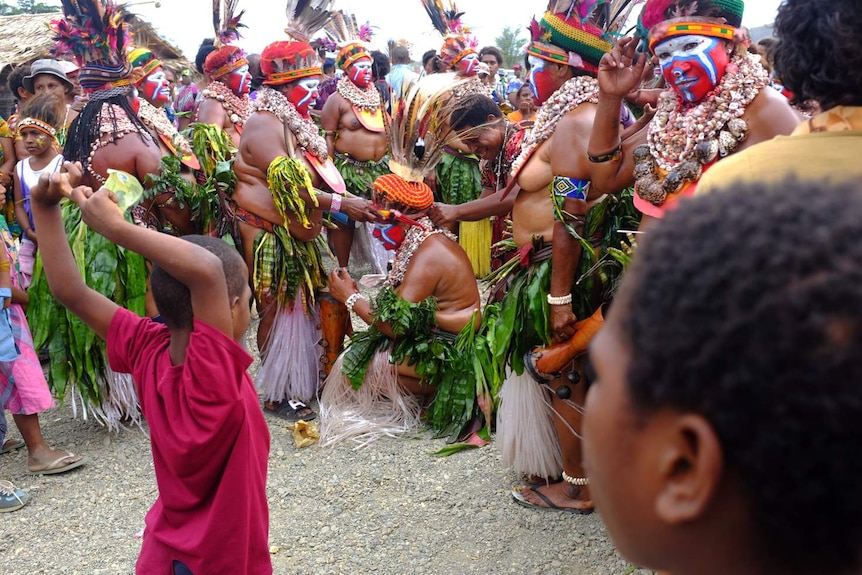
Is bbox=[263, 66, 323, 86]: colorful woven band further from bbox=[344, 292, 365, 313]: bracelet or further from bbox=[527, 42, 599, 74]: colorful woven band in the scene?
bbox=[527, 42, 599, 74]: colorful woven band

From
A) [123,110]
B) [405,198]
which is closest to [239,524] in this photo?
[405,198]

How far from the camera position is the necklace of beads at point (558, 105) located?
3111 millimetres

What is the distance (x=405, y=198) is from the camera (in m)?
4.17

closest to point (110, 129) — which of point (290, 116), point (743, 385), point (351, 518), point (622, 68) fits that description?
point (290, 116)

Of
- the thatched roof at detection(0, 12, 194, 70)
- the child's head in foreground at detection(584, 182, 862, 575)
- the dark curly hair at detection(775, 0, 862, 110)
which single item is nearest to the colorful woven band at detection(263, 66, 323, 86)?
the dark curly hair at detection(775, 0, 862, 110)

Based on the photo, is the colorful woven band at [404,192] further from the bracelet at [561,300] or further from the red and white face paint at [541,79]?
the bracelet at [561,300]

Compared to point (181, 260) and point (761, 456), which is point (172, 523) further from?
point (761, 456)

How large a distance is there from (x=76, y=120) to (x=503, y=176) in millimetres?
2953

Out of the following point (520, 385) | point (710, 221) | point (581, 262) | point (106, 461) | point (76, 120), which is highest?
point (76, 120)

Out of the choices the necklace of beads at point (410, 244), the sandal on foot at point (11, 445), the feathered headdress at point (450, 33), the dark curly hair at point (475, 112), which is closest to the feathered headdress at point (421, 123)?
the necklace of beads at point (410, 244)

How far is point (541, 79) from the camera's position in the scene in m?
3.31

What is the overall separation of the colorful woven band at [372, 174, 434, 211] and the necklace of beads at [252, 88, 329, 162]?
912mm

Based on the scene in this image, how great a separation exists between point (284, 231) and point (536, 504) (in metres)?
2.39

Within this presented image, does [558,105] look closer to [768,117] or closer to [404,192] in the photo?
[768,117]
